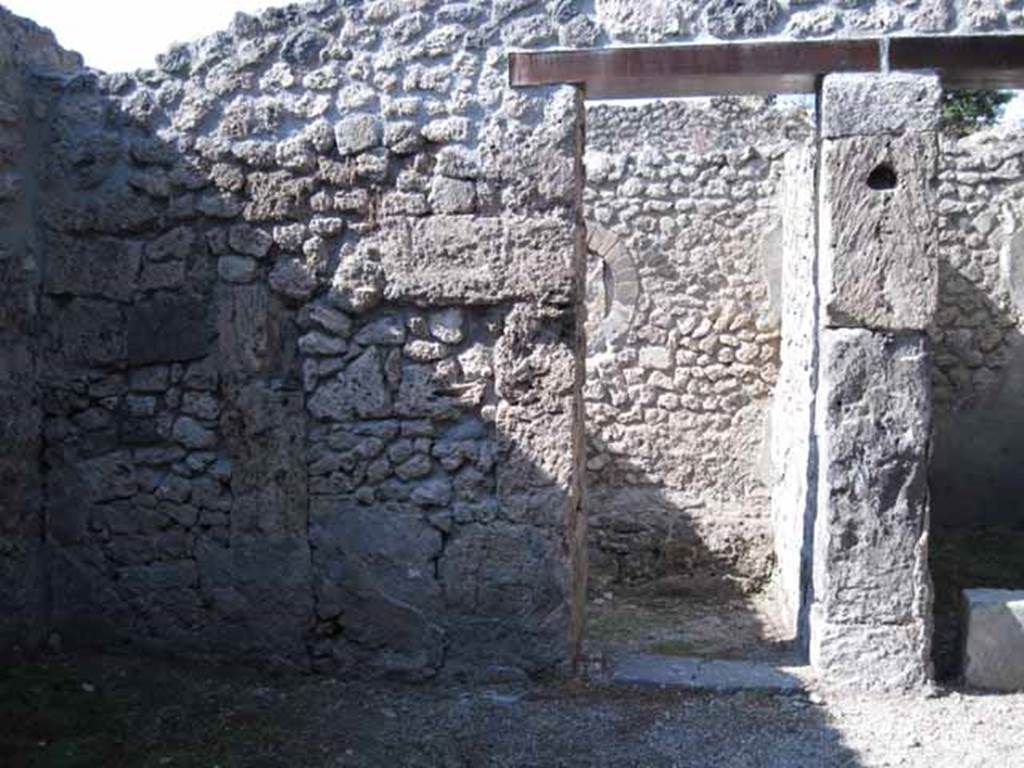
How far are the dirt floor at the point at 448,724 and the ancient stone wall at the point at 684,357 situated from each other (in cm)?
318

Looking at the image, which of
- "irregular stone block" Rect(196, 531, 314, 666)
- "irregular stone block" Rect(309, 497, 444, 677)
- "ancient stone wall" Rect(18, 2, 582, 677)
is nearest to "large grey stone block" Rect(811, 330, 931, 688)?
"ancient stone wall" Rect(18, 2, 582, 677)

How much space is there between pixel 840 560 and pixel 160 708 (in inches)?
110

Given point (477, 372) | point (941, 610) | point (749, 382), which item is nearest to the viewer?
point (477, 372)

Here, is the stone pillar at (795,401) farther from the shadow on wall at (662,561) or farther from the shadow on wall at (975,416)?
the shadow on wall at (975,416)

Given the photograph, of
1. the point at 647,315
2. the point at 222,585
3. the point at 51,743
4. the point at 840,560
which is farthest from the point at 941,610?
the point at 51,743

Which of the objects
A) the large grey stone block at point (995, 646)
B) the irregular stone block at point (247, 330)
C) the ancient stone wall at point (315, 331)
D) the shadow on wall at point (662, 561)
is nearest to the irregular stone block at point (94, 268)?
the ancient stone wall at point (315, 331)

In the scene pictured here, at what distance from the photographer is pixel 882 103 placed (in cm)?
443

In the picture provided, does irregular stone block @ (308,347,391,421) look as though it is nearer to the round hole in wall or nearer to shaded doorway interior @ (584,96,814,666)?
the round hole in wall

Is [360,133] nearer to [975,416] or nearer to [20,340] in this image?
[20,340]

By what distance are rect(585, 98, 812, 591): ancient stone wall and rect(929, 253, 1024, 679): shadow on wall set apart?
1327mm

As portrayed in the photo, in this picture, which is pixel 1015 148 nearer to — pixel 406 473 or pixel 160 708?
pixel 406 473

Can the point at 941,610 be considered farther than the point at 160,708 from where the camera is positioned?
Yes

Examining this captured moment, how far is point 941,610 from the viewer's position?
239 inches

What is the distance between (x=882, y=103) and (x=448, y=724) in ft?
9.91
